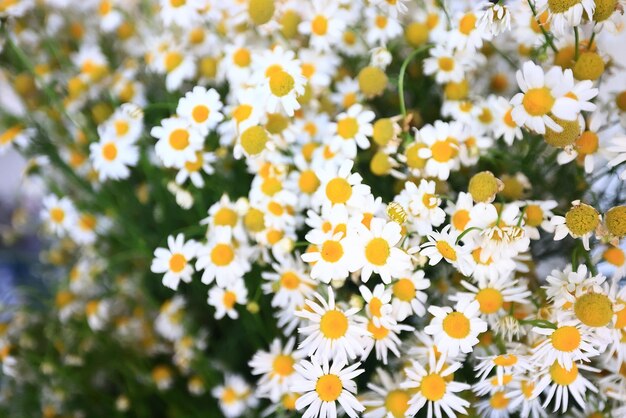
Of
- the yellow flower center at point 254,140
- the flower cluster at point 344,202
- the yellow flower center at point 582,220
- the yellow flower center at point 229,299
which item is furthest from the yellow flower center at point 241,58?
the yellow flower center at point 582,220

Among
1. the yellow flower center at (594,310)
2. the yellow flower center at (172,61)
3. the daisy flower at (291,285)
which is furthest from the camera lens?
the yellow flower center at (172,61)

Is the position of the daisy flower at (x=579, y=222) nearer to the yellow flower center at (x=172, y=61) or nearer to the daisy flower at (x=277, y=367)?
the daisy flower at (x=277, y=367)

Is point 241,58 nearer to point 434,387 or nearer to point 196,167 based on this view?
point 196,167

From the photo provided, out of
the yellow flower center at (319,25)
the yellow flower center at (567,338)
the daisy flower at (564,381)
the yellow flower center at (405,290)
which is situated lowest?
the daisy flower at (564,381)

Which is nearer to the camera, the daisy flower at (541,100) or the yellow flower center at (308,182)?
the daisy flower at (541,100)

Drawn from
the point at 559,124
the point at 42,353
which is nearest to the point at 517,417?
the point at 559,124

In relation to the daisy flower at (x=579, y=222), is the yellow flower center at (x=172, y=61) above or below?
above
